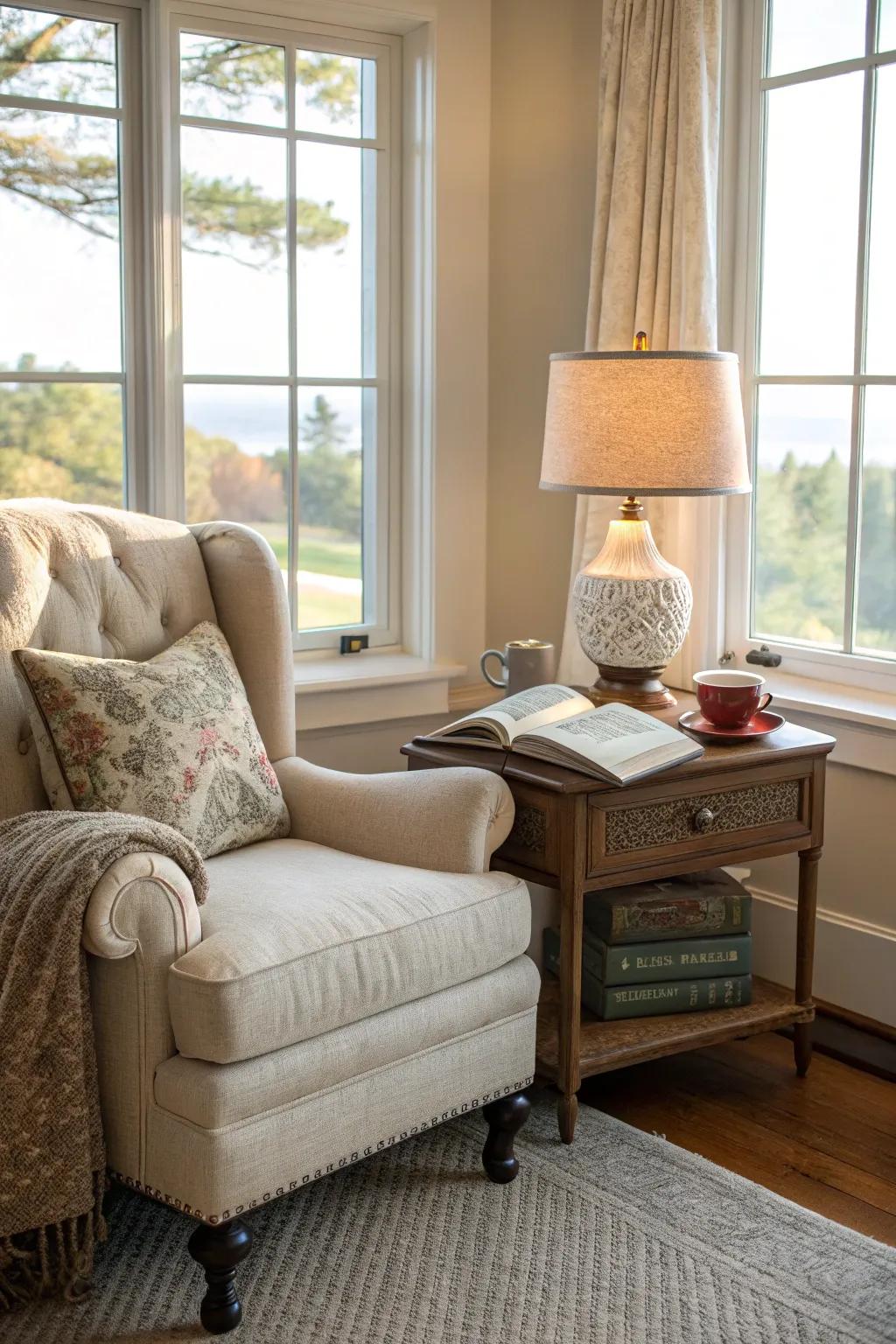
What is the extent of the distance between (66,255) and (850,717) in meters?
1.78

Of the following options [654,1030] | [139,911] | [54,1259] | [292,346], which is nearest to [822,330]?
[292,346]

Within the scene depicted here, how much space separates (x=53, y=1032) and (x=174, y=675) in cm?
65

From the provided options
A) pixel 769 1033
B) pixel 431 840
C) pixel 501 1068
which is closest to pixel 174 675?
pixel 431 840

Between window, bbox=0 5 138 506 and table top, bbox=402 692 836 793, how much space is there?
0.94 meters

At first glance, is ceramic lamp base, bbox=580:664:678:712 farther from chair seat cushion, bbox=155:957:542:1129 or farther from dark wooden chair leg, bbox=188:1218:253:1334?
dark wooden chair leg, bbox=188:1218:253:1334

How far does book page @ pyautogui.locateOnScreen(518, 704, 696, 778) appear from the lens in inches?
89.8

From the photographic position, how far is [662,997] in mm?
2545

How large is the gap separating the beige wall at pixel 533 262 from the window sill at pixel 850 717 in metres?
0.66

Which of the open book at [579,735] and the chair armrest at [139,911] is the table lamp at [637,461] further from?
the chair armrest at [139,911]

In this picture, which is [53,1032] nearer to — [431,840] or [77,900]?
[77,900]

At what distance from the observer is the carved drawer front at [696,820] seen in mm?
2320

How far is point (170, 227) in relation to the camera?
2869 millimetres

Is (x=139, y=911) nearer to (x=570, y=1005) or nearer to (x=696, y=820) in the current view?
(x=570, y=1005)

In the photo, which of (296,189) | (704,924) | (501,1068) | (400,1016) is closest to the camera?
(400,1016)
